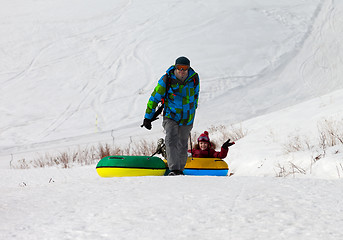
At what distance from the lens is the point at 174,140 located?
5.08 metres

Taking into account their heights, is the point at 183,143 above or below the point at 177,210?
above

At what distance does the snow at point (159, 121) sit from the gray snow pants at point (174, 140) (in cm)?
97

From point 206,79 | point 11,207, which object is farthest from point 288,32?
point 11,207

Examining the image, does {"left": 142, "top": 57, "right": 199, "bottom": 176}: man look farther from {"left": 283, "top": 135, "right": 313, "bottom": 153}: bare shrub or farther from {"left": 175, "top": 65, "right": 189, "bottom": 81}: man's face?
{"left": 283, "top": 135, "right": 313, "bottom": 153}: bare shrub

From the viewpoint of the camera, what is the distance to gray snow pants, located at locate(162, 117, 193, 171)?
5023 mm

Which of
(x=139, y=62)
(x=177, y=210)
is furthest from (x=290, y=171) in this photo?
(x=139, y=62)

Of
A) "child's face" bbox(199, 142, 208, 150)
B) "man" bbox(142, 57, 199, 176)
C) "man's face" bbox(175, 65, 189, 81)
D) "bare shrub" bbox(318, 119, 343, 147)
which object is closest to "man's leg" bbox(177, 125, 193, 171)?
"man" bbox(142, 57, 199, 176)

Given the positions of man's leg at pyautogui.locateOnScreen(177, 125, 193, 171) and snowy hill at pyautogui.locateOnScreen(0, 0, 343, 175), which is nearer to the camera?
man's leg at pyautogui.locateOnScreen(177, 125, 193, 171)

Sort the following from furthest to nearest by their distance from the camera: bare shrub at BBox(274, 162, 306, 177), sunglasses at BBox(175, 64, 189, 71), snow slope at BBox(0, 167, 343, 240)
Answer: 1. sunglasses at BBox(175, 64, 189, 71)
2. bare shrub at BBox(274, 162, 306, 177)
3. snow slope at BBox(0, 167, 343, 240)

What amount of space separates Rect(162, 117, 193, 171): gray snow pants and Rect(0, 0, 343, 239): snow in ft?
3.17

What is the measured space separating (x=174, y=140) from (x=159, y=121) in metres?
11.0

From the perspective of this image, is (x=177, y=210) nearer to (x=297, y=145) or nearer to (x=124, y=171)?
(x=124, y=171)

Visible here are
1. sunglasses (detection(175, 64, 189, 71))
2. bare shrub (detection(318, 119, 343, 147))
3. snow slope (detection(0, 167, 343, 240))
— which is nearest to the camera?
snow slope (detection(0, 167, 343, 240))

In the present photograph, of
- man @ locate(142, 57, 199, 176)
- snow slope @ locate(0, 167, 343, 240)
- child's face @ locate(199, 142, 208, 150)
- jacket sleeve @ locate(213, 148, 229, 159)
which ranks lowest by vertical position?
snow slope @ locate(0, 167, 343, 240)
